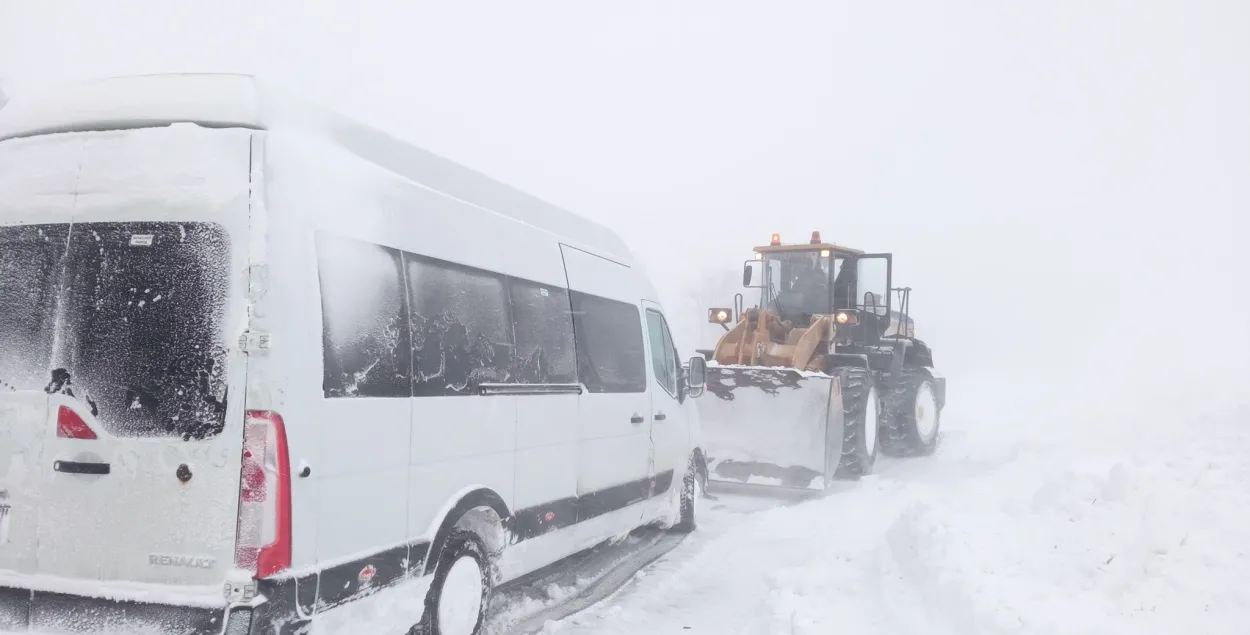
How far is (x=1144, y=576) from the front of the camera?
15.7 feet

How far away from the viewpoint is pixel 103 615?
315 cm

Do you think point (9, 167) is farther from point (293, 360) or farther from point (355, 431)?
point (355, 431)

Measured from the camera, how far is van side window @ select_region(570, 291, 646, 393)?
5.75m

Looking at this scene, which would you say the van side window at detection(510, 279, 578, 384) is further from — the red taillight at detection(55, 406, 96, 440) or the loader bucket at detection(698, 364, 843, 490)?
the loader bucket at detection(698, 364, 843, 490)

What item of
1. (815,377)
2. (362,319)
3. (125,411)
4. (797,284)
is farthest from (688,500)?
(125,411)

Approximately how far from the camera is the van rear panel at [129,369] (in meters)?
3.11

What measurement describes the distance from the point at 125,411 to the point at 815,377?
806cm

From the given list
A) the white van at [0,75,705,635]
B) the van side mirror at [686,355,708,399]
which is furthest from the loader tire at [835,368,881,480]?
the white van at [0,75,705,635]

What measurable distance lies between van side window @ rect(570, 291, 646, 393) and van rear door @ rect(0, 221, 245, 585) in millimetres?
2772

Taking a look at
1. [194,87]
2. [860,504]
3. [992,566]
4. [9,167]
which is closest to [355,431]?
[194,87]

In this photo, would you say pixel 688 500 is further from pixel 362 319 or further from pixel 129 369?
pixel 129 369

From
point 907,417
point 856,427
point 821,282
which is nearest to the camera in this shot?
point 856,427

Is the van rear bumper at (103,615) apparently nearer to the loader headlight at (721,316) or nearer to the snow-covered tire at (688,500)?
the snow-covered tire at (688,500)

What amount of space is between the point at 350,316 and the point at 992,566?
415 cm
